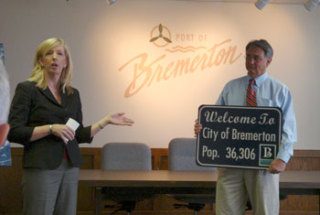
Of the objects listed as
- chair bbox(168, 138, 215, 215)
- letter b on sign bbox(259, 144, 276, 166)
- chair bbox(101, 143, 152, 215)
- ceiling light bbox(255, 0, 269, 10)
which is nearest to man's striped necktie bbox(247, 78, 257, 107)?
letter b on sign bbox(259, 144, 276, 166)

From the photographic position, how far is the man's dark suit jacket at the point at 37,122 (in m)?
1.97

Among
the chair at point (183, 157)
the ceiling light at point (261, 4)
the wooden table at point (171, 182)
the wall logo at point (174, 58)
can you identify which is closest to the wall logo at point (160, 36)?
the wall logo at point (174, 58)

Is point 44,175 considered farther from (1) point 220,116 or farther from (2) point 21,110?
(1) point 220,116

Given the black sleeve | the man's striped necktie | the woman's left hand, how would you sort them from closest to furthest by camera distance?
1. the black sleeve
2. the woman's left hand
3. the man's striped necktie

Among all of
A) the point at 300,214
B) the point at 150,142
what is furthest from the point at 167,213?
the point at 300,214

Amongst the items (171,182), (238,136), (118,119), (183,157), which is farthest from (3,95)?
(183,157)

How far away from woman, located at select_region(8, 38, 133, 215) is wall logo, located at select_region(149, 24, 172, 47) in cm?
302

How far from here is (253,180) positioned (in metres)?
2.63

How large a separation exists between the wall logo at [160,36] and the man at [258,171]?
8.31 feet

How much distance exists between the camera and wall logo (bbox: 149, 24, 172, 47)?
5168mm

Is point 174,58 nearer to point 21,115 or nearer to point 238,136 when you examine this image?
point 238,136

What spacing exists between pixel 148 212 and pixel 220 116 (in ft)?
8.51

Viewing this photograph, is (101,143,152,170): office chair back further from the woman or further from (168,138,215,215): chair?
the woman

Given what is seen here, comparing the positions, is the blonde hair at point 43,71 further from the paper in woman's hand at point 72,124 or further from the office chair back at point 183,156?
the office chair back at point 183,156
